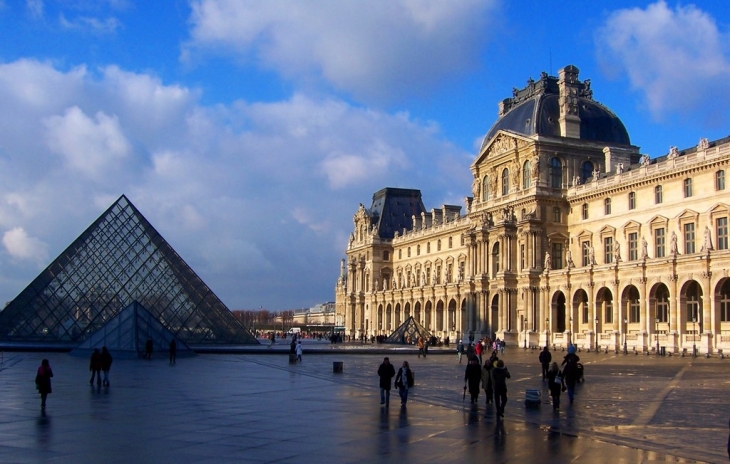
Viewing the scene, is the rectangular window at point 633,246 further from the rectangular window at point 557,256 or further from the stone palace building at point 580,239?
the rectangular window at point 557,256

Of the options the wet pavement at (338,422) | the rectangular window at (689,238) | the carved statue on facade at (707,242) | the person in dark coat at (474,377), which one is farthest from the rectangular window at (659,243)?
the person in dark coat at (474,377)

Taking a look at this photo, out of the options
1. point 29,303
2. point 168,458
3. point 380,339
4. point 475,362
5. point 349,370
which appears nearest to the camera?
point 168,458

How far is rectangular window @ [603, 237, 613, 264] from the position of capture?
5536cm

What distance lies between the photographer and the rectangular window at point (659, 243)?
1981 inches

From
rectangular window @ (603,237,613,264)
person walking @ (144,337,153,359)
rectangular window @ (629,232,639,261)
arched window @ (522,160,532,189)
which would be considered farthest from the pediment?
person walking @ (144,337,153,359)

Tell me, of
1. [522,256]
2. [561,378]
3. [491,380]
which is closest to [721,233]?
[522,256]

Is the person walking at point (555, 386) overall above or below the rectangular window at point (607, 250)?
below

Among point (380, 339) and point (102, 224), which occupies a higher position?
point (102, 224)

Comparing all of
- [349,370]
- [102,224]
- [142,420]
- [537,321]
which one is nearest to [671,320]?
[537,321]

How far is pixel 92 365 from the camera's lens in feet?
67.6

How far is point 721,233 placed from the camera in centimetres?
4559

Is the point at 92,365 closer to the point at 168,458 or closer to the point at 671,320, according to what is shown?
the point at 168,458

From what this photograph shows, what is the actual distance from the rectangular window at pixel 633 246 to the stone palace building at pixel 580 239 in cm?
9

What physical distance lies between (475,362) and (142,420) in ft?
23.8
